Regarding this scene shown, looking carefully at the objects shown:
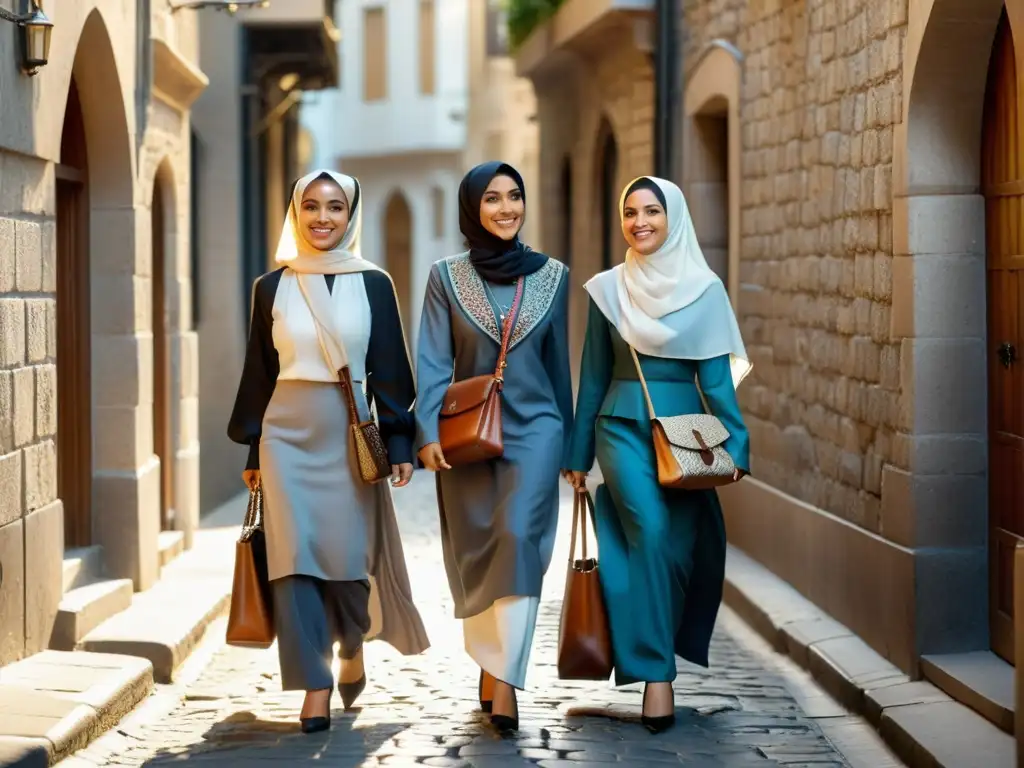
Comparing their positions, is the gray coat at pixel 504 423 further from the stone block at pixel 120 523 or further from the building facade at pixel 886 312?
the stone block at pixel 120 523

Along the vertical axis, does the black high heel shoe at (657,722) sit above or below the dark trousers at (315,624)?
below

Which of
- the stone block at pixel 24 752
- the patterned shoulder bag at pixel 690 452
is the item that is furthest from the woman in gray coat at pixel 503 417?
the stone block at pixel 24 752

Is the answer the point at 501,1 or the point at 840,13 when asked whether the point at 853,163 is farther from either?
the point at 501,1

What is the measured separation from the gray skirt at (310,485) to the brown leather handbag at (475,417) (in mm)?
303

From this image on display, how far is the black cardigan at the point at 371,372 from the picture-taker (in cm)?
632

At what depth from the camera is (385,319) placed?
20.9ft

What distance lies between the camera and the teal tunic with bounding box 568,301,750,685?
20.5 ft

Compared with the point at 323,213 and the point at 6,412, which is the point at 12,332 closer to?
the point at 6,412

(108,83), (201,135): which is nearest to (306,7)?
(201,135)

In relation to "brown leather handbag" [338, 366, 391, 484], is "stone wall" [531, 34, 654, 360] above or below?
above

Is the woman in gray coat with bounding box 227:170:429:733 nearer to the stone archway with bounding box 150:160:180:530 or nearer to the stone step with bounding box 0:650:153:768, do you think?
the stone step with bounding box 0:650:153:768

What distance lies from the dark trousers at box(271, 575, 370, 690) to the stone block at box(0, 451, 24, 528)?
3.34 ft

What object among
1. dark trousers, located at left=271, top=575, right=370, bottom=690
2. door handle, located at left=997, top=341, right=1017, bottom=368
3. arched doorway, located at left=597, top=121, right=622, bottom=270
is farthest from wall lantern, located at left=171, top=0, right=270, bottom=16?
arched doorway, located at left=597, top=121, right=622, bottom=270

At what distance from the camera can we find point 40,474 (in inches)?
277
